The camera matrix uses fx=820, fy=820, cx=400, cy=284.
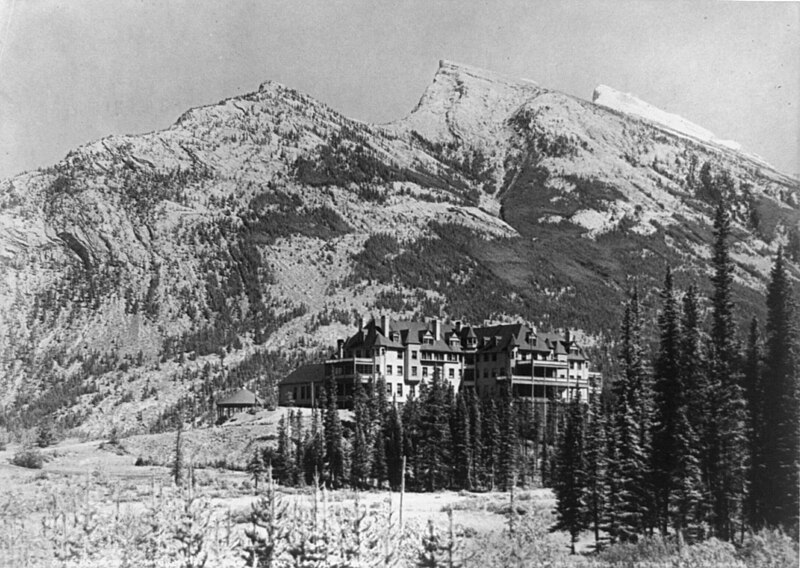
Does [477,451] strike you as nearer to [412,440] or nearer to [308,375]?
[412,440]

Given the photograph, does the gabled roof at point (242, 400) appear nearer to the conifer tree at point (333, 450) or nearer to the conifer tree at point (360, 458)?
the conifer tree at point (333, 450)

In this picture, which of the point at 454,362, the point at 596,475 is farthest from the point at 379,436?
the point at 454,362

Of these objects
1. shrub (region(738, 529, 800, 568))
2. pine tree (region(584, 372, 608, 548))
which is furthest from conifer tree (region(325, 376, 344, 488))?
shrub (region(738, 529, 800, 568))

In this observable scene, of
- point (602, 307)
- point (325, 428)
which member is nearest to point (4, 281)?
point (325, 428)

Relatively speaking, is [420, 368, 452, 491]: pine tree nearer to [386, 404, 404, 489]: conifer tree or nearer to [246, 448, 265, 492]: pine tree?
[386, 404, 404, 489]: conifer tree

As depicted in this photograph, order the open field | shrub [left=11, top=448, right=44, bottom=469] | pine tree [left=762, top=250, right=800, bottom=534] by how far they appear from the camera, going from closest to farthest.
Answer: the open field < pine tree [left=762, top=250, right=800, bottom=534] < shrub [left=11, top=448, right=44, bottom=469]
